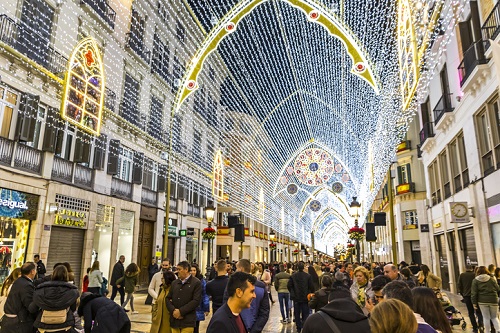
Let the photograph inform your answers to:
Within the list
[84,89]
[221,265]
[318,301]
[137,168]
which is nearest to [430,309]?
[318,301]

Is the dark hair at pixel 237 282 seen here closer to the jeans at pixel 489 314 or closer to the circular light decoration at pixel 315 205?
the jeans at pixel 489 314

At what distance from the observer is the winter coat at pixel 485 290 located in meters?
7.95

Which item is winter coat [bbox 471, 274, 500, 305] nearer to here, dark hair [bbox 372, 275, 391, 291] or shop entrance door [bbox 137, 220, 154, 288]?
dark hair [bbox 372, 275, 391, 291]

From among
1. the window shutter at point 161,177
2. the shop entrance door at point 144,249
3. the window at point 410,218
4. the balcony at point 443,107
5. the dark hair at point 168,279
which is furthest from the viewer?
the window at point 410,218

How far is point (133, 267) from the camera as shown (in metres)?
12.1

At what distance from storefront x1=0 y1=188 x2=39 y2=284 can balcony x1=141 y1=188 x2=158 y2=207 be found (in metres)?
8.54

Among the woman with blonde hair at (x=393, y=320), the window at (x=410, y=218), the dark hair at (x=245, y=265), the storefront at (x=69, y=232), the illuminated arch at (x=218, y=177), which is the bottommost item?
the woman with blonde hair at (x=393, y=320)

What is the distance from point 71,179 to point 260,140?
84.6 feet

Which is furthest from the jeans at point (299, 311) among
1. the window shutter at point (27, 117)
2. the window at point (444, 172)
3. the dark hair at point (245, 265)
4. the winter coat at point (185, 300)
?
the window at point (444, 172)

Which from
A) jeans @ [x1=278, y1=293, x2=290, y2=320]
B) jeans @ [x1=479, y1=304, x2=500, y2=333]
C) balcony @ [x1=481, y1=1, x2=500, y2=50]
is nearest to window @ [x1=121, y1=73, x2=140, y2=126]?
jeans @ [x1=278, y1=293, x2=290, y2=320]

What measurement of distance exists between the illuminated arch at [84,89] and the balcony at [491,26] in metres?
14.3

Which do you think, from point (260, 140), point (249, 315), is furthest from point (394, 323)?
point (260, 140)

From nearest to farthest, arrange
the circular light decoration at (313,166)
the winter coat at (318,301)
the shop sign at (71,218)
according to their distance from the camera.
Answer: the winter coat at (318,301), the shop sign at (71,218), the circular light decoration at (313,166)

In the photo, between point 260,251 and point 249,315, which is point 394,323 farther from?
point 260,251
